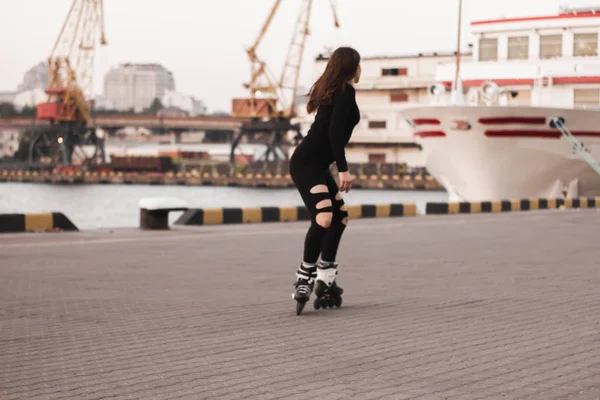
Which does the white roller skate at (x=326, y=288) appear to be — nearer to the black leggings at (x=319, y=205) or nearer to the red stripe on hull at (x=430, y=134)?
the black leggings at (x=319, y=205)

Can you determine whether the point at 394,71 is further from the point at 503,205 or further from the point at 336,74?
the point at 336,74

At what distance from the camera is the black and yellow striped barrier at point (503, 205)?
25438mm

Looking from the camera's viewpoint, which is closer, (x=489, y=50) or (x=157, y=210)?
(x=157, y=210)

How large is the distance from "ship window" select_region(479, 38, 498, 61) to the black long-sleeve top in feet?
105

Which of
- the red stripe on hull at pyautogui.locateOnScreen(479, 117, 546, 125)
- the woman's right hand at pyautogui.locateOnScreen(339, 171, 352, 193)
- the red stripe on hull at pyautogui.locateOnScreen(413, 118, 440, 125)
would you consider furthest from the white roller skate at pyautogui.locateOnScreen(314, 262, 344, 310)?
the red stripe on hull at pyautogui.locateOnScreen(413, 118, 440, 125)

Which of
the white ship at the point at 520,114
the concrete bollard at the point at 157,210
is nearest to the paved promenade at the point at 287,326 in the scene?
the concrete bollard at the point at 157,210

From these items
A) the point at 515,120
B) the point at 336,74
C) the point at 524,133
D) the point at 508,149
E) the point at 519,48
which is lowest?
the point at 336,74

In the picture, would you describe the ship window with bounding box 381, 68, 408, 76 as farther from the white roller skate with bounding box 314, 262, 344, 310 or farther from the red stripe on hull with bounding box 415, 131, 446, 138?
the white roller skate with bounding box 314, 262, 344, 310

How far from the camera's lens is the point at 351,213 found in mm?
22281

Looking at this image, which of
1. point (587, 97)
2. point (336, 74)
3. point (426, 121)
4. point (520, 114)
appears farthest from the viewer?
point (587, 97)

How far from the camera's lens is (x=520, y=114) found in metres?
32.6

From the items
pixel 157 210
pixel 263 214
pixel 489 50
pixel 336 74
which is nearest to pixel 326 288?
pixel 336 74

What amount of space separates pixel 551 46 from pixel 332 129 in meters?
31.7

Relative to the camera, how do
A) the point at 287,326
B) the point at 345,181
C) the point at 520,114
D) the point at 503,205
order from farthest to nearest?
the point at 520,114 → the point at 503,205 → the point at 345,181 → the point at 287,326
